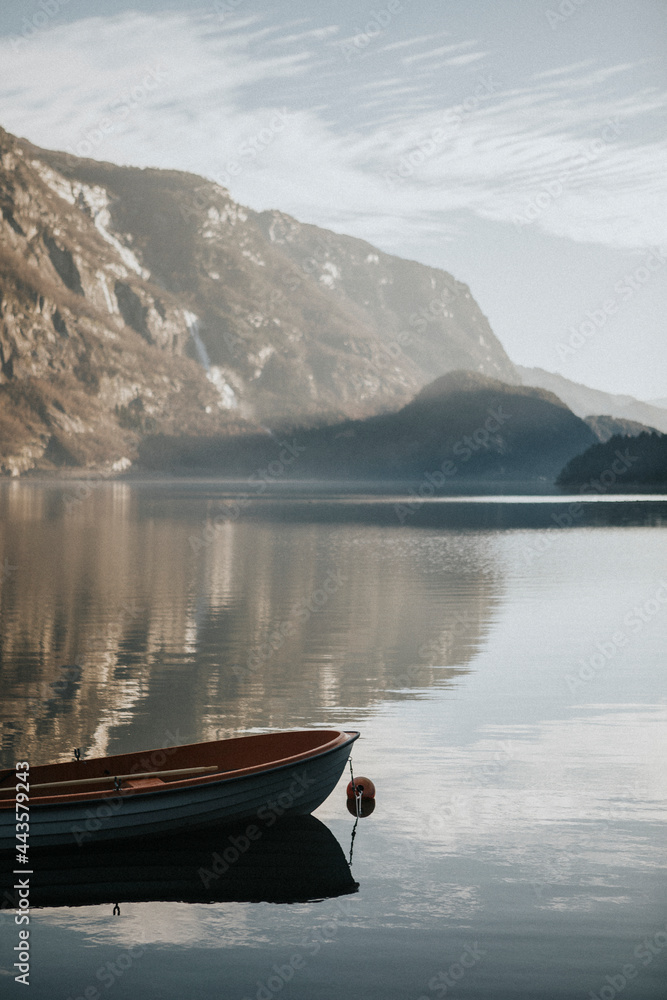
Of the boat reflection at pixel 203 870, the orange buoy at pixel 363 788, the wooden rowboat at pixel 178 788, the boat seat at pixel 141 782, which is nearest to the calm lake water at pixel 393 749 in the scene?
the boat reflection at pixel 203 870

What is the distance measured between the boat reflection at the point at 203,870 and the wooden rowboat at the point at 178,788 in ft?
1.05

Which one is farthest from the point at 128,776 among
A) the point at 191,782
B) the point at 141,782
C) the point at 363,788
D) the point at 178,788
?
the point at 363,788

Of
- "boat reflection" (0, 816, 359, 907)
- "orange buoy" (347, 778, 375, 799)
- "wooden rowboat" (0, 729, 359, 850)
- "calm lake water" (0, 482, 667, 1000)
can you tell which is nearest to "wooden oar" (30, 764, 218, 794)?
"wooden rowboat" (0, 729, 359, 850)

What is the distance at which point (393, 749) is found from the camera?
74.9 ft

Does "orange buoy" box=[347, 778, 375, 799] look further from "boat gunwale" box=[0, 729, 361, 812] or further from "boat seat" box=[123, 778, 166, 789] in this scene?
"boat seat" box=[123, 778, 166, 789]

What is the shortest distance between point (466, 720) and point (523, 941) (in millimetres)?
11791

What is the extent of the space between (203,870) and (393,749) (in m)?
7.25

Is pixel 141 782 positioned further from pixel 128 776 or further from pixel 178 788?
pixel 178 788

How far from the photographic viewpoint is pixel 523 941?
14.1 m

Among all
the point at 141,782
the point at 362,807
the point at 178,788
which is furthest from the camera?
the point at 362,807

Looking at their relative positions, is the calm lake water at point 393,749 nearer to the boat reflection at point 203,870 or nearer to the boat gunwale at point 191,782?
the boat reflection at point 203,870

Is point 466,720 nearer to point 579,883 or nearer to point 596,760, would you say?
point 596,760

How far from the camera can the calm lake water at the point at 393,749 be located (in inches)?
537

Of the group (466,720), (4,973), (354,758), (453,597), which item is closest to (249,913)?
(4,973)
